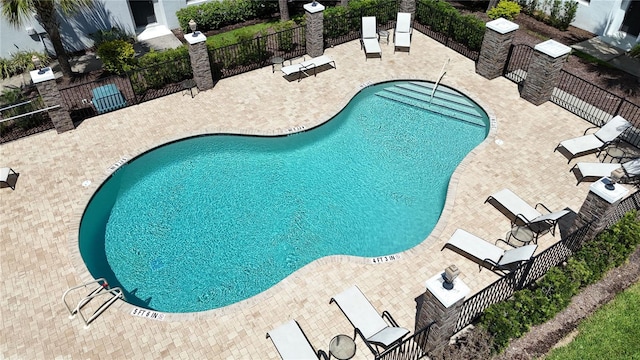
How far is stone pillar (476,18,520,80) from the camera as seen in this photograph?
69.3ft

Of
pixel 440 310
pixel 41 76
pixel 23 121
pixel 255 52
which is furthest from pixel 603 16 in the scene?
pixel 23 121

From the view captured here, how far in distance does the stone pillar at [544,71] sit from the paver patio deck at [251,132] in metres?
0.55

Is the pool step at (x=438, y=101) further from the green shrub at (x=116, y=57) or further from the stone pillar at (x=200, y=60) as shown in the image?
the green shrub at (x=116, y=57)

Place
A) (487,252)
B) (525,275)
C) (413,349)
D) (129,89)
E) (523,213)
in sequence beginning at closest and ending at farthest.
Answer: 1. (413,349)
2. (525,275)
3. (487,252)
4. (523,213)
5. (129,89)

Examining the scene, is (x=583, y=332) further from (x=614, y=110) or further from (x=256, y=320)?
(x=614, y=110)

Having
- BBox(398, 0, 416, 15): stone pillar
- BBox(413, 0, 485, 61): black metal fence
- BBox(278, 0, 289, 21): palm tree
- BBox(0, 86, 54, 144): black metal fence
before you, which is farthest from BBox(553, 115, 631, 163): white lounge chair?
BBox(0, 86, 54, 144): black metal fence

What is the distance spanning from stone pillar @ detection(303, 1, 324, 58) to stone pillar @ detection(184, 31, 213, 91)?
17.4ft

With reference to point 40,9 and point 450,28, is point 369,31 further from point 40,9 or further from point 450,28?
point 40,9

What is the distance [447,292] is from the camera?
34.5 ft

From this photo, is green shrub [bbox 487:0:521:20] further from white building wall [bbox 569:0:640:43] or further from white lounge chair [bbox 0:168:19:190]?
white lounge chair [bbox 0:168:19:190]

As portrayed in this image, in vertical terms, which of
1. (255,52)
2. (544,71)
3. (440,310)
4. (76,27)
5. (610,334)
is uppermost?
(76,27)

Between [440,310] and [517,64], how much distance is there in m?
16.6

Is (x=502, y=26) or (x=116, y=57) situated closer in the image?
(x=502, y=26)

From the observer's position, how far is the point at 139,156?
18.5 metres
